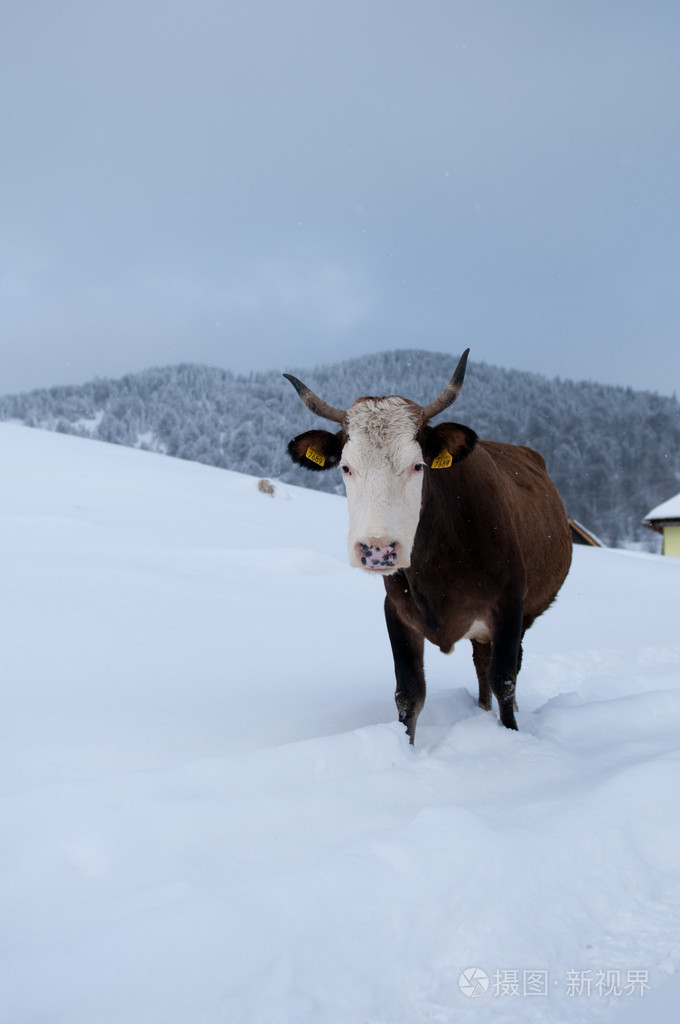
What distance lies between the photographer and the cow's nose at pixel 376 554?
3.09 metres

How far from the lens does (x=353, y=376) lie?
314 ft

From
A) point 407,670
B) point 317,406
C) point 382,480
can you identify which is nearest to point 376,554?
point 382,480

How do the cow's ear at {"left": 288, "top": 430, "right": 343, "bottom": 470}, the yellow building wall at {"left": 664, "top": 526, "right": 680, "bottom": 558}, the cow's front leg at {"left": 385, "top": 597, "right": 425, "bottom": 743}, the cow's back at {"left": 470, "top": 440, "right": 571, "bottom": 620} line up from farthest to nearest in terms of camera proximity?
the yellow building wall at {"left": 664, "top": 526, "right": 680, "bottom": 558}, the cow's back at {"left": 470, "top": 440, "right": 571, "bottom": 620}, the cow's front leg at {"left": 385, "top": 597, "right": 425, "bottom": 743}, the cow's ear at {"left": 288, "top": 430, "right": 343, "bottom": 470}

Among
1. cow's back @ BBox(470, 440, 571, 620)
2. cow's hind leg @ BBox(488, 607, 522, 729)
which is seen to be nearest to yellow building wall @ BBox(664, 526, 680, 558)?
cow's back @ BBox(470, 440, 571, 620)

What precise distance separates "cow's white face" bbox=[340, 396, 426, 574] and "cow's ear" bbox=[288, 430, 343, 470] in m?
0.24

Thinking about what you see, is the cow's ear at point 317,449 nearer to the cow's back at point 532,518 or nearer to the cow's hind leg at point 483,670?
the cow's back at point 532,518

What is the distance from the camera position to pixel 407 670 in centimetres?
404

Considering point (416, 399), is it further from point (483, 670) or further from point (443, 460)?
point (443, 460)

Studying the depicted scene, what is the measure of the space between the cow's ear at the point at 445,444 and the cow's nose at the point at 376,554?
0.80 meters

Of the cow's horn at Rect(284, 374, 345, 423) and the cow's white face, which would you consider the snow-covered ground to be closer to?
the cow's white face

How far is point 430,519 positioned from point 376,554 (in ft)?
2.67

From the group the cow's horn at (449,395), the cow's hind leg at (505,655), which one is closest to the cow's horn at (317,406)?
the cow's horn at (449,395)

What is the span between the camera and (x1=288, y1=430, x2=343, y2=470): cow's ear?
3.83m

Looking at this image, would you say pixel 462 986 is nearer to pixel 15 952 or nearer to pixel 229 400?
pixel 15 952
